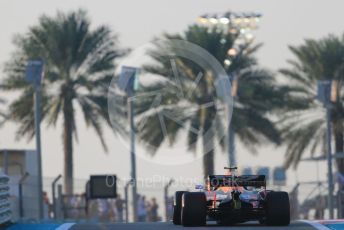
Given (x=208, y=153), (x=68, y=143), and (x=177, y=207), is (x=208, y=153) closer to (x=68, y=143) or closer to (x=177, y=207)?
(x=68, y=143)

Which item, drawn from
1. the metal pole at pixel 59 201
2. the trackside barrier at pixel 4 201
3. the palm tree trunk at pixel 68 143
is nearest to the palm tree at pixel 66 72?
the palm tree trunk at pixel 68 143

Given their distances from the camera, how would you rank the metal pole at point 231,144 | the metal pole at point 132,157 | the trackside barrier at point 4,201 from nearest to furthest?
the trackside barrier at point 4,201 < the metal pole at point 132,157 < the metal pole at point 231,144

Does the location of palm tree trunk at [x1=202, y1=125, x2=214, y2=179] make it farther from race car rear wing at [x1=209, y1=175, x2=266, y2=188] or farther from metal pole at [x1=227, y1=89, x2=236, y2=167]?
race car rear wing at [x1=209, y1=175, x2=266, y2=188]

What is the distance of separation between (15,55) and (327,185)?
17184mm

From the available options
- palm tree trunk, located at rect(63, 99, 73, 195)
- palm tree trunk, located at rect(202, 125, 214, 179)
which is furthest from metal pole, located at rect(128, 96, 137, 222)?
palm tree trunk, located at rect(202, 125, 214, 179)

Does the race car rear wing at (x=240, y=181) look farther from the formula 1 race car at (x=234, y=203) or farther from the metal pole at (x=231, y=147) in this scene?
the metal pole at (x=231, y=147)

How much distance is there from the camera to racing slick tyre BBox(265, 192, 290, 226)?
64.4ft

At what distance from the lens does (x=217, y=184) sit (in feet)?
67.2

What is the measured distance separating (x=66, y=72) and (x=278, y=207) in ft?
104

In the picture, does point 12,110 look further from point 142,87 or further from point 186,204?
point 186,204

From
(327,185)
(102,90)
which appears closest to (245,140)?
(102,90)

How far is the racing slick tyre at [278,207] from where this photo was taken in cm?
1962

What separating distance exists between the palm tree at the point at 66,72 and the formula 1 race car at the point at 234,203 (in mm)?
29276

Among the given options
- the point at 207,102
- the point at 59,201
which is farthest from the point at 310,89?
the point at 59,201
